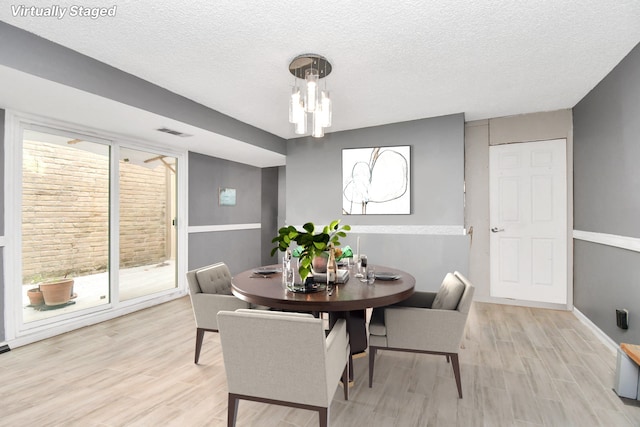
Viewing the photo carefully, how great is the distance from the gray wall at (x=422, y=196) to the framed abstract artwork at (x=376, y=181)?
3.0 inches

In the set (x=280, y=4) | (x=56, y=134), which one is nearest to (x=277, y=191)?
(x=56, y=134)

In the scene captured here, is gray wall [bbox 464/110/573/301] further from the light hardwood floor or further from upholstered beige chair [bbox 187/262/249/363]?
upholstered beige chair [bbox 187/262/249/363]

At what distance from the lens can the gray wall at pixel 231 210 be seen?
16.3 feet

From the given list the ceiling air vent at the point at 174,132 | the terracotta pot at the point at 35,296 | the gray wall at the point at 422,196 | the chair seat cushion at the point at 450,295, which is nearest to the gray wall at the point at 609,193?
the gray wall at the point at 422,196

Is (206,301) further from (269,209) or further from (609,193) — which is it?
(269,209)

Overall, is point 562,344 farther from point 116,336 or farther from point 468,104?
point 116,336

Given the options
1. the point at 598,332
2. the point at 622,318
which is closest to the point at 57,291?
the point at 622,318

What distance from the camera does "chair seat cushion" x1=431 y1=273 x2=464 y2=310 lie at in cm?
209

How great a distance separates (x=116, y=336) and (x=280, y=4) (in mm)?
3291

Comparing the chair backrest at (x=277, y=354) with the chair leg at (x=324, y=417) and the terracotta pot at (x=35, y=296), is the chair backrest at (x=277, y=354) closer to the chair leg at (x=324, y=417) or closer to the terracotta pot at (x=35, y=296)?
the chair leg at (x=324, y=417)

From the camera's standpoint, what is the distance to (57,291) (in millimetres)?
3283

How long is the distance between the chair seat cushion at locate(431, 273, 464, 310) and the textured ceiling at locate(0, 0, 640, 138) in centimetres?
172

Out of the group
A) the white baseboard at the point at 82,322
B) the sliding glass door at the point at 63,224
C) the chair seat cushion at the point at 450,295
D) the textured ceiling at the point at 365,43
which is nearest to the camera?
the textured ceiling at the point at 365,43

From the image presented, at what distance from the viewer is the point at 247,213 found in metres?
6.17
